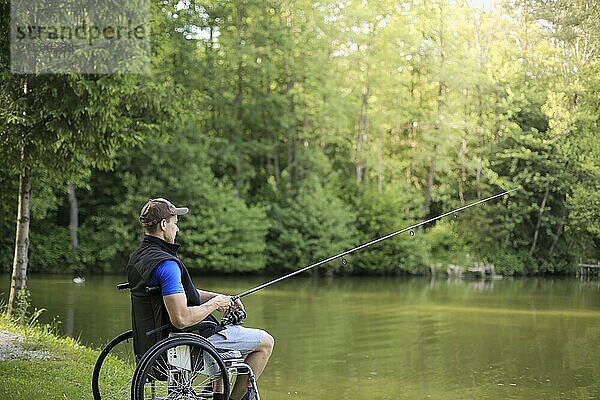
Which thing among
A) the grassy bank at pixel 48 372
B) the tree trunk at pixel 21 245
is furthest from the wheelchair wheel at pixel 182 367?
the tree trunk at pixel 21 245

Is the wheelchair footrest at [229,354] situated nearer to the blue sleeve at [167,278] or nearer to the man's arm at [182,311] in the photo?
the man's arm at [182,311]

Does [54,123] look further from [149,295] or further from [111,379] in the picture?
[149,295]

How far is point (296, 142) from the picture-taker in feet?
76.8

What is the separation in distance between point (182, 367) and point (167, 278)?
0.37 m

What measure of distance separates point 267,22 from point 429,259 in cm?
678

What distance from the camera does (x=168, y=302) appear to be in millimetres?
3900

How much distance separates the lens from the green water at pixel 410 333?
7.46m

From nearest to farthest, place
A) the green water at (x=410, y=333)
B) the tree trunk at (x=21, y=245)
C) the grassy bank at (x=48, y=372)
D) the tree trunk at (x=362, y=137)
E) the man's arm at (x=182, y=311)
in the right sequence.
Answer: the man's arm at (x=182, y=311)
the grassy bank at (x=48, y=372)
the green water at (x=410, y=333)
the tree trunk at (x=21, y=245)
the tree trunk at (x=362, y=137)

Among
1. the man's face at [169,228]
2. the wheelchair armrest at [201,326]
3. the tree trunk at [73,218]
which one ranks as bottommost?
the wheelchair armrest at [201,326]

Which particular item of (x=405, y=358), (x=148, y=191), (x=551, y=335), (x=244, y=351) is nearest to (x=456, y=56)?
(x=148, y=191)

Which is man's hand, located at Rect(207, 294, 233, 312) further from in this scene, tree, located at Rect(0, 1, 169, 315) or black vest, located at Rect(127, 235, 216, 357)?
tree, located at Rect(0, 1, 169, 315)

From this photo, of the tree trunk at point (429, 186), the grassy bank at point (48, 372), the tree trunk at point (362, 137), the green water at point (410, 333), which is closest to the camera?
the grassy bank at point (48, 372)

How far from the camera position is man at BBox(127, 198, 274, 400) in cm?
392

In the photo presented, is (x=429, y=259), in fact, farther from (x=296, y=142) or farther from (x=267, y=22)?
(x=267, y=22)
